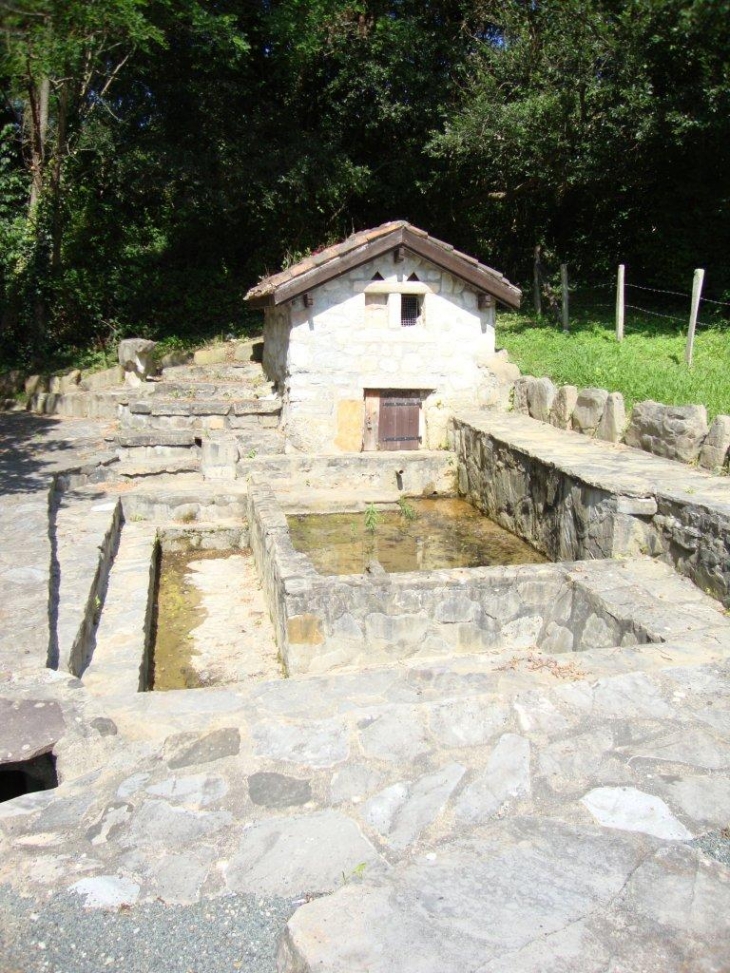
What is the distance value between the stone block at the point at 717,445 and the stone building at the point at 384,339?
467 cm

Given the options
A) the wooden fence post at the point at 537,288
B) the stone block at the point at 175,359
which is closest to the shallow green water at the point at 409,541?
the stone block at the point at 175,359

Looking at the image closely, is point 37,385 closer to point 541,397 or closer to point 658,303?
point 541,397

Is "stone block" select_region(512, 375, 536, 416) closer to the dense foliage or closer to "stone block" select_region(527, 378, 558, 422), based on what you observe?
"stone block" select_region(527, 378, 558, 422)

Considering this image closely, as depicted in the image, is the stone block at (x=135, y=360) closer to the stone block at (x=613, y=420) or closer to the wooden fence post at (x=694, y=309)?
the stone block at (x=613, y=420)

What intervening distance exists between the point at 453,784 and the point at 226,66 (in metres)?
16.1

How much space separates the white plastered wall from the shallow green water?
189 cm

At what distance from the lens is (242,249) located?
18.3 m

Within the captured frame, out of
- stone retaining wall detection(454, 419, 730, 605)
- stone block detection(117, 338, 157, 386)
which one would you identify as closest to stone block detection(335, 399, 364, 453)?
stone retaining wall detection(454, 419, 730, 605)

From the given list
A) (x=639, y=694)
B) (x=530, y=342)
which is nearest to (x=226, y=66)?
(x=530, y=342)

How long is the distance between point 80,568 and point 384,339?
19.9ft

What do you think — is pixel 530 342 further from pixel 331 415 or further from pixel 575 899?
pixel 575 899

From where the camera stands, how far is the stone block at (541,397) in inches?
409

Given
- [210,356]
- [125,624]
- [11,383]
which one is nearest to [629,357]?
[210,356]

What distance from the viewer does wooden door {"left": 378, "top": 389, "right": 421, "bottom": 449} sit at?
11258mm
